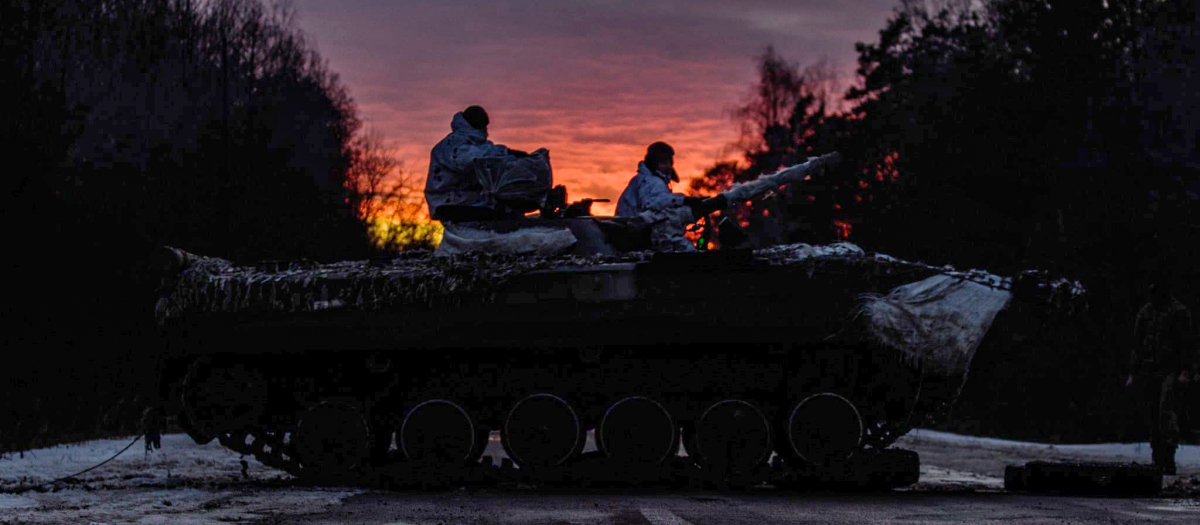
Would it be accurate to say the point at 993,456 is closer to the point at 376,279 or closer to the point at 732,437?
the point at 732,437

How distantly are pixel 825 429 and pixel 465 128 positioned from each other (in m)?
4.18

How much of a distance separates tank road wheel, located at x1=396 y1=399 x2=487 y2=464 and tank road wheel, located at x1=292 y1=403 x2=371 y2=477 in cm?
39

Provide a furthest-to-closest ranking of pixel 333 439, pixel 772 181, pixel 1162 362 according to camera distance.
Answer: pixel 1162 362
pixel 772 181
pixel 333 439

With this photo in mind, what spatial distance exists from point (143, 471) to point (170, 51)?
29.3 meters

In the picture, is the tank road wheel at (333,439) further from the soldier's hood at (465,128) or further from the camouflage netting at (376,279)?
the soldier's hood at (465,128)

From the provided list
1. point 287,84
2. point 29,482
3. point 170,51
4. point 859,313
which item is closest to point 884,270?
point 859,313

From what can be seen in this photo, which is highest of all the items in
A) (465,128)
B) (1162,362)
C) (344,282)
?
(465,128)

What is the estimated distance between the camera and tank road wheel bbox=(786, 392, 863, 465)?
456 inches

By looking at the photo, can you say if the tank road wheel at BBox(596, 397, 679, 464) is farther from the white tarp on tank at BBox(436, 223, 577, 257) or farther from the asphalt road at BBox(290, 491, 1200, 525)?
the white tarp on tank at BBox(436, 223, 577, 257)

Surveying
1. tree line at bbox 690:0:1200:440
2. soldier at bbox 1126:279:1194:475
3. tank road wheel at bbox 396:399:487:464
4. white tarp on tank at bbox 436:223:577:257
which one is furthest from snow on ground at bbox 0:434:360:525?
tree line at bbox 690:0:1200:440

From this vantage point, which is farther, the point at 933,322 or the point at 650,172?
the point at 650,172

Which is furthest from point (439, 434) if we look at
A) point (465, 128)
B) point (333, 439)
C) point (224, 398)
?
point (465, 128)

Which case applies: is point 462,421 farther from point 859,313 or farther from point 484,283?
point 859,313

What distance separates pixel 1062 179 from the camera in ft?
98.8
